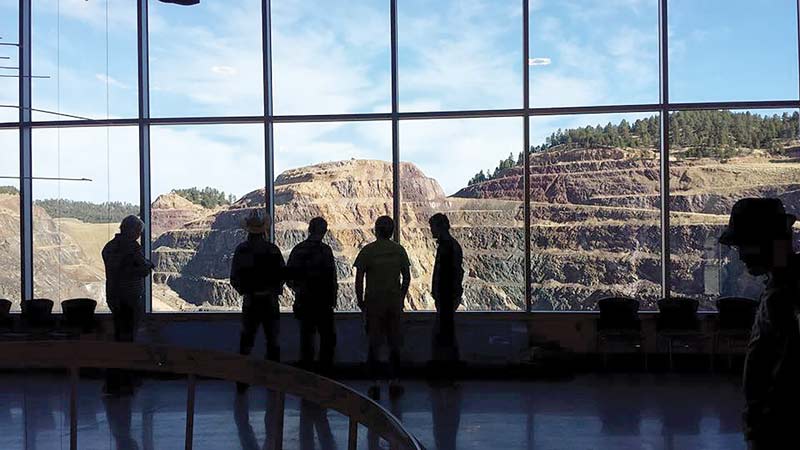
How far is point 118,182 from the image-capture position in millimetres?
9539

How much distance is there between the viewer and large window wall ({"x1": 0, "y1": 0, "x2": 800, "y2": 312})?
883 cm

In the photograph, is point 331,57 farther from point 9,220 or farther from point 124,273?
point 9,220

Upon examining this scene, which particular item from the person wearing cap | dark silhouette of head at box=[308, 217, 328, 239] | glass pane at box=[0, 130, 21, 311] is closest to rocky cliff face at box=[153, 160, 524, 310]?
glass pane at box=[0, 130, 21, 311]

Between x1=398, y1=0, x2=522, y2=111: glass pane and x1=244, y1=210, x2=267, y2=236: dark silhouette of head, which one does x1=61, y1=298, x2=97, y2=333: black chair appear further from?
x1=398, y1=0, x2=522, y2=111: glass pane

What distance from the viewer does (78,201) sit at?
9.62 m

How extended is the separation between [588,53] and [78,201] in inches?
241

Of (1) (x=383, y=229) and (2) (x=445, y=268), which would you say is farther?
(2) (x=445, y=268)

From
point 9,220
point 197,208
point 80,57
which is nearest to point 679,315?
point 197,208

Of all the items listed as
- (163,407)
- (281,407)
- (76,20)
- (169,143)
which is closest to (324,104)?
(169,143)

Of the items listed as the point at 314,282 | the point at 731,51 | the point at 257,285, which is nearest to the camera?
the point at 257,285

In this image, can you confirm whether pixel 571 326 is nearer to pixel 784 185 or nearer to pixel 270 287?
pixel 784 185

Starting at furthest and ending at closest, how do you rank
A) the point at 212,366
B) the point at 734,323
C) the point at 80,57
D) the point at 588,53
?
the point at 80,57, the point at 588,53, the point at 734,323, the point at 212,366

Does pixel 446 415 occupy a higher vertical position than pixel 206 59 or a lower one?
lower

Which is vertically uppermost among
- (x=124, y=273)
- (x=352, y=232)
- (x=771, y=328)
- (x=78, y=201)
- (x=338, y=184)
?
(x=338, y=184)
